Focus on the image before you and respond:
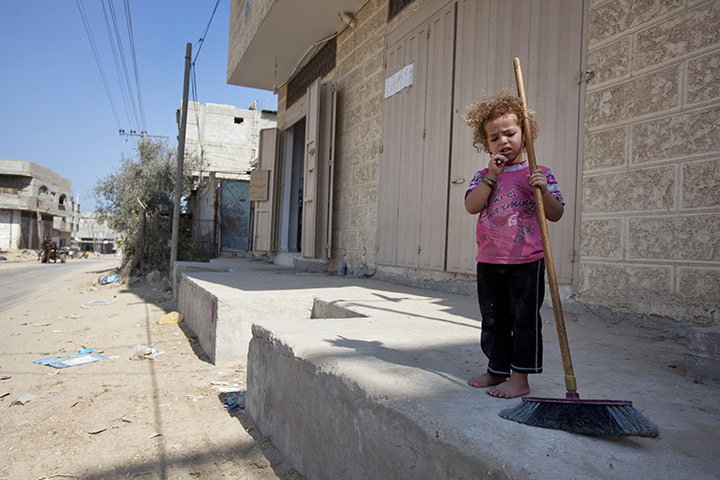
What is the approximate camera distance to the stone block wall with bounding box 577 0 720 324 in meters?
2.56

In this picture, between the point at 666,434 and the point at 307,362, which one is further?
the point at 307,362

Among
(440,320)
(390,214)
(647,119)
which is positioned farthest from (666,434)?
(390,214)

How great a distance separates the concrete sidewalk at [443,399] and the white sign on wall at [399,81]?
128 inches

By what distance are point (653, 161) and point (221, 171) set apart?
17.9 metres

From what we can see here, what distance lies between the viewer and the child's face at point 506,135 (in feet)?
5.28

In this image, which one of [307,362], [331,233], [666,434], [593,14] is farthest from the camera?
[331,233]

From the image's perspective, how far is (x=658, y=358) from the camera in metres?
2.11

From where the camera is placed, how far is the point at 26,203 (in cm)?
3147

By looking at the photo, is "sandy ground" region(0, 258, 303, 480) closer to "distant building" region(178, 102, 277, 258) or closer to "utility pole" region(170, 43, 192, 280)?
"utility pole" region(170, 43, 192, 280)

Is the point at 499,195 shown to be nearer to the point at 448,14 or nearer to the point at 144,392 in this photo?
the point at 144,392

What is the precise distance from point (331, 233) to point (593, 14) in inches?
186

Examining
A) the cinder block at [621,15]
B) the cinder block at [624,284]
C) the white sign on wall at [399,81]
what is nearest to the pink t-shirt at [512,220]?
the cinder block at [624,284]

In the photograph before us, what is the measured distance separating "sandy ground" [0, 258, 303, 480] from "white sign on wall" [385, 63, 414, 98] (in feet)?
12.8

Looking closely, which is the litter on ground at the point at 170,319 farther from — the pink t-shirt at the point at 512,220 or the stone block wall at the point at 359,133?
the pink t-shirt at the point at 512,220
